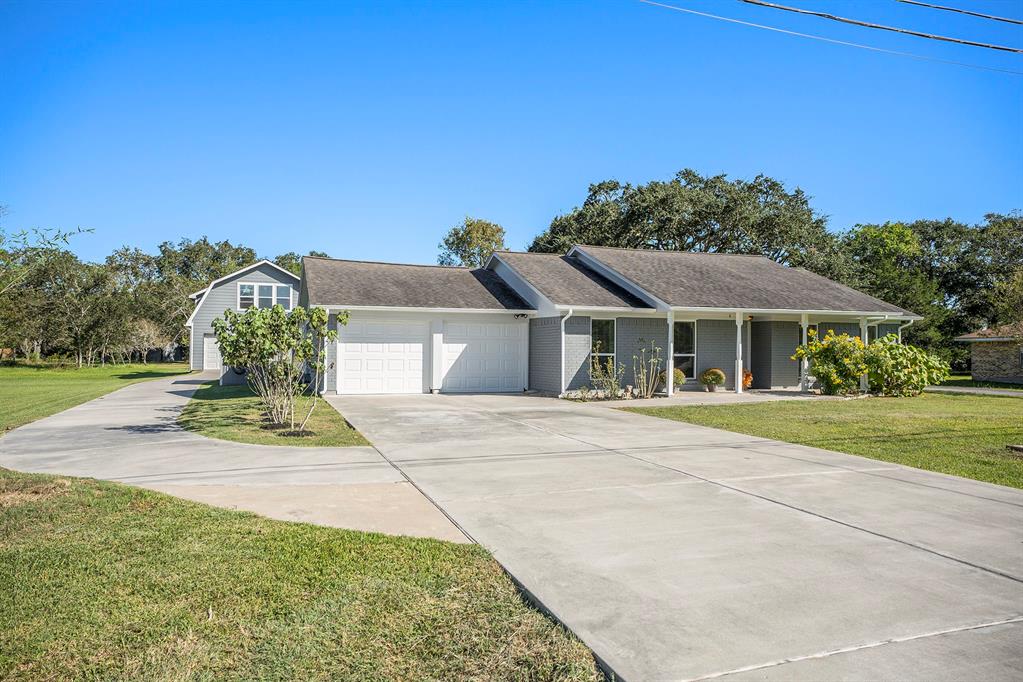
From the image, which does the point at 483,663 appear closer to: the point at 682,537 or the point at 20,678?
the point at 20,678

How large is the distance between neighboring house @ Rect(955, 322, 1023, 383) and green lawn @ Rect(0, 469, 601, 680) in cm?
3236

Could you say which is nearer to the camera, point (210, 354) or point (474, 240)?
point (210, 354)

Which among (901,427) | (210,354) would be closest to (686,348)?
(901,427)

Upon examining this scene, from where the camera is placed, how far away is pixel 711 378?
19.7 meters

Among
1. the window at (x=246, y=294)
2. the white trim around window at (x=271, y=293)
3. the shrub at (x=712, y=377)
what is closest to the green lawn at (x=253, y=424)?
the shrub at (x=712, y=377)

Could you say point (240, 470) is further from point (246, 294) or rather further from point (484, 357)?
point (246, 294)

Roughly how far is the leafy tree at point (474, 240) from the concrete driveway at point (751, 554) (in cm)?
4346

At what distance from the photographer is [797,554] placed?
4777mm

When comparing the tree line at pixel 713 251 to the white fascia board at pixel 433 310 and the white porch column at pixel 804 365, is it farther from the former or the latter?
the white fascia board at pixel 433 310

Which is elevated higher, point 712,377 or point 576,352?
point 576,352

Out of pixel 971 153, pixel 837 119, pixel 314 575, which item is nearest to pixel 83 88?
pixel 314 575

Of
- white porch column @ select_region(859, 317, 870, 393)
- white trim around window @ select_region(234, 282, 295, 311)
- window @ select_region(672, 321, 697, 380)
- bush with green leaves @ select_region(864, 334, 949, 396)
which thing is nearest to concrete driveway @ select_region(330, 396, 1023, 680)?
window @ select_region(672, 321, 697, 380)

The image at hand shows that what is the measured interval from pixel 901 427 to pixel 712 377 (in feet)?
25.6

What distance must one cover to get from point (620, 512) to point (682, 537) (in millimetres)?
852
